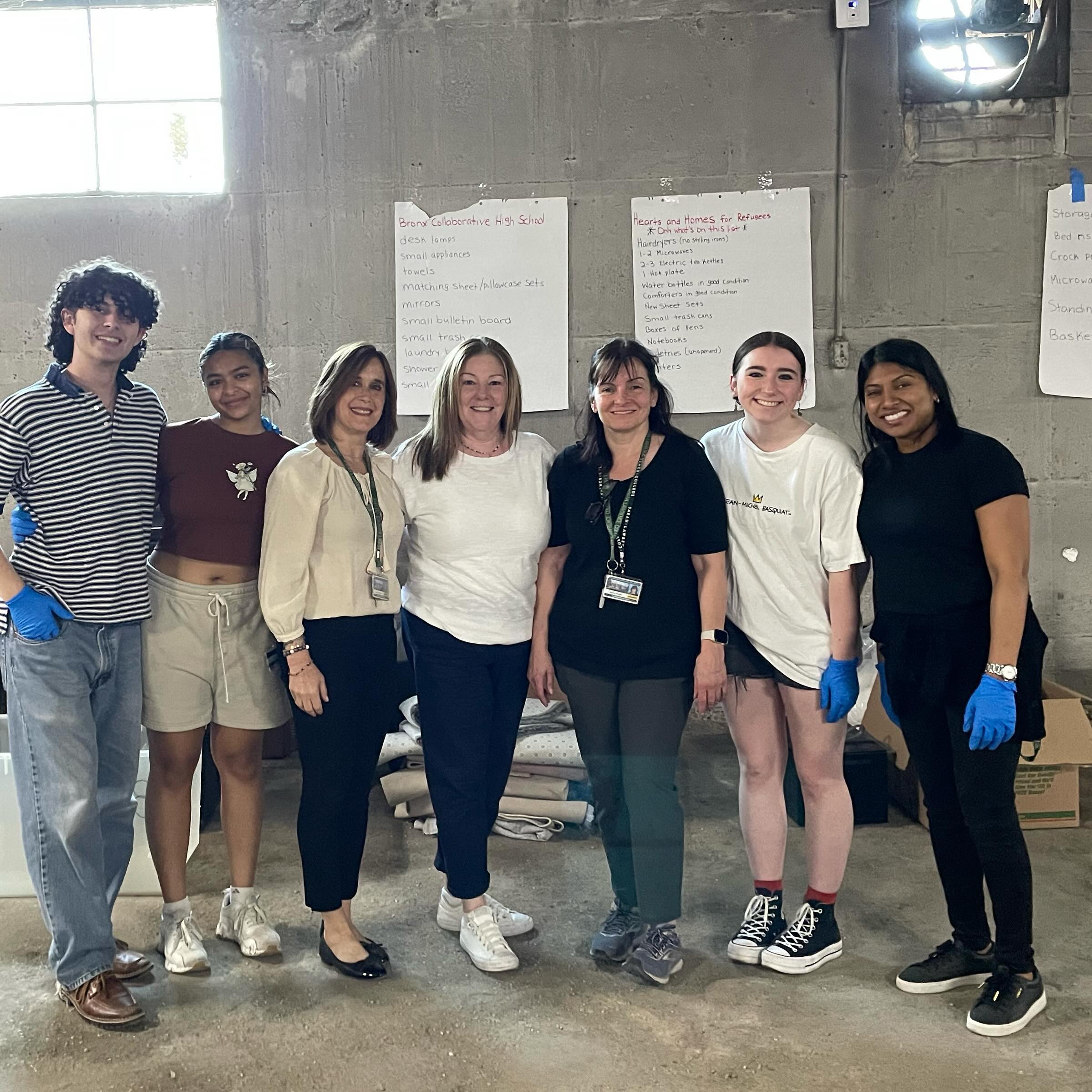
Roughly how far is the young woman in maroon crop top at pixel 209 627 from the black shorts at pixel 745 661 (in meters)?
1.02

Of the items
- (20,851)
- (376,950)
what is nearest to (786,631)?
(376,950)

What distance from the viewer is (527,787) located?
3.16 metres

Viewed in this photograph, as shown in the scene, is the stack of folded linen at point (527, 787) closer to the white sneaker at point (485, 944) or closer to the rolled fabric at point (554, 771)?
the rolled fabric at point (554, 771)

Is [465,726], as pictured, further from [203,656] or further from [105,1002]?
[105,1002]

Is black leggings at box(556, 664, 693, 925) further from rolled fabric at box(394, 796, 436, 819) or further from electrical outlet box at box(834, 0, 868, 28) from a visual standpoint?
electrical outlet box at box(834, 0, 868, 28)

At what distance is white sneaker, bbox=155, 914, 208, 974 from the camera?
7.34 ft

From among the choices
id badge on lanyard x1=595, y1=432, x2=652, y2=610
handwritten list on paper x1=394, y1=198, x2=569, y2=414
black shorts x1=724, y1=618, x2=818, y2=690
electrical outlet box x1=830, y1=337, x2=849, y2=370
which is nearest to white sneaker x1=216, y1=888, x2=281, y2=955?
id badge on lanyard x1=595, y1=432, x2=652, y2=610

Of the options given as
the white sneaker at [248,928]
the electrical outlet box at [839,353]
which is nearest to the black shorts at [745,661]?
the white sneaker at [248,928]

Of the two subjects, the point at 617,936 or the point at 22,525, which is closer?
the point at 22,525

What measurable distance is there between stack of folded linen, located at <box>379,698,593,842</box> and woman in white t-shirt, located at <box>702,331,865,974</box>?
90 centimetres

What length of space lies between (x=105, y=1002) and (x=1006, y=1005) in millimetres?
1801

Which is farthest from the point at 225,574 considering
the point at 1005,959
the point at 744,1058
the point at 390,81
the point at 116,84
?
the point at 116,84

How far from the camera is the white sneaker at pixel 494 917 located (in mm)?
2432

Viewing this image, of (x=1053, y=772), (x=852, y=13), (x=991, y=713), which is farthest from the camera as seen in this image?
(x=852, y=13)
